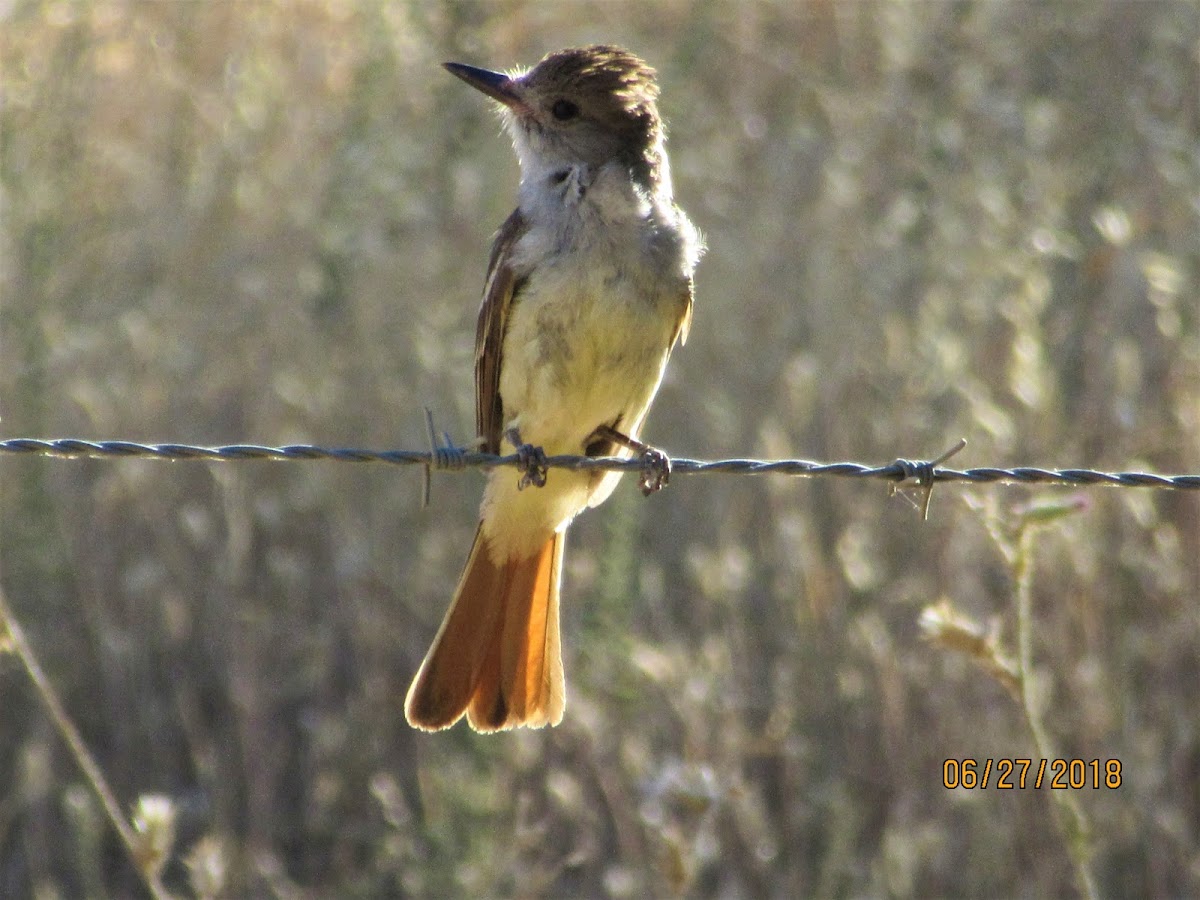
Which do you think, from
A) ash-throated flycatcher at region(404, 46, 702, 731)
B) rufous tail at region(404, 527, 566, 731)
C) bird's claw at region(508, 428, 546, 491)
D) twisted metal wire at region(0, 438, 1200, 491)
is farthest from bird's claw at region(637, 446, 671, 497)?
twisted metal wire at region(0, 438, 1200, 491)

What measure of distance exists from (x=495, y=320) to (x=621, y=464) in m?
0.93

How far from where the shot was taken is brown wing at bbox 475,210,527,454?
373 centimetres

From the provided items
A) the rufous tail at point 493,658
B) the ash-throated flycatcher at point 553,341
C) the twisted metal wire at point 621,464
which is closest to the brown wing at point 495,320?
the ash-throated flycatcher at point 553,341

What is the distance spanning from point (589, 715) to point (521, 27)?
12.2 feet

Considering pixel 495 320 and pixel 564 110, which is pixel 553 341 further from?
pixel 564 110

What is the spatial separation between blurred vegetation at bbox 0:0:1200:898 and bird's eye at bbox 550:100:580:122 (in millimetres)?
963

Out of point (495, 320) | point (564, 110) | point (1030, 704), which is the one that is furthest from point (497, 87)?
point (1030, 704)

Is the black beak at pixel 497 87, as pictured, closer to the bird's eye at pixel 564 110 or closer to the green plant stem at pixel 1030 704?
the bird's eye at pixel 564 110

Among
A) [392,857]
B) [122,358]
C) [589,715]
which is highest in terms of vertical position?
[122,358]

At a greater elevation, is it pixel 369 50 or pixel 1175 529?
pixel 369 50

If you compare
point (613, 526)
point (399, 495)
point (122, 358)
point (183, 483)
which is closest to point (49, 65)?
point (122, 358)

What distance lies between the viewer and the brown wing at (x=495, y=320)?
3.73 m

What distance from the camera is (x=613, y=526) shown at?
3.91 m

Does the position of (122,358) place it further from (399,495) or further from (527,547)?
(527,547)
